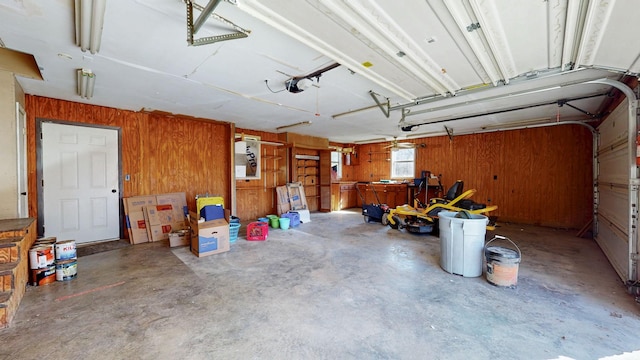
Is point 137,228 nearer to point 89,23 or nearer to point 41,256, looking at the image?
point 41,256

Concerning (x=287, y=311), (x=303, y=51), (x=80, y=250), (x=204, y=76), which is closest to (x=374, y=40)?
(x=303, y=51)

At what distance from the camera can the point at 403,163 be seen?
8500mm

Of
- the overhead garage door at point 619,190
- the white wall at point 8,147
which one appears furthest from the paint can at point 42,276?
the overhead garage door at point 619,190

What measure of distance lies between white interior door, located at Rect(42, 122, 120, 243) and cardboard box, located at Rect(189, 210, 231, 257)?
1.84 meters

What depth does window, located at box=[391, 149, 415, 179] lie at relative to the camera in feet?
27.3

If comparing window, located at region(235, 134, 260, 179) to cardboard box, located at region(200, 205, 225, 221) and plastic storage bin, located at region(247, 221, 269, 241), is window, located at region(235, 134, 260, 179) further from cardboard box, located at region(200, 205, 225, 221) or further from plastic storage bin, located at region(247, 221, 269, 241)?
cardboard box, located at region(200, 205, 225, 221)

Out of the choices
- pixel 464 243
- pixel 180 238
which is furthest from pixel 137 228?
pixel 464 243

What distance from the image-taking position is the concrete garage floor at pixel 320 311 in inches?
71.2

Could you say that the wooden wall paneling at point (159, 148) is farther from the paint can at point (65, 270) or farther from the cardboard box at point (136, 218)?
the paint can at point (65, 270)

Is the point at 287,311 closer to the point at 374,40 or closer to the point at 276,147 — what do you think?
the point at 374,40

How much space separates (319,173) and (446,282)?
5.70m

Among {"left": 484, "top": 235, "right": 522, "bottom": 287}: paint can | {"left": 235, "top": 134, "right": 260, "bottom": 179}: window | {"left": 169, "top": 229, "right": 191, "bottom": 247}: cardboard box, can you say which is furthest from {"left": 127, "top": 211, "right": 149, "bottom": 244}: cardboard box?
{"left": 484, "top": 235, "right": 522, "bottom": 287}: paint can

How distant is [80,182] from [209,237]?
2.58 meters

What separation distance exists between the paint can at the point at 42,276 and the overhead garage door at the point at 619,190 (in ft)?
21.2
